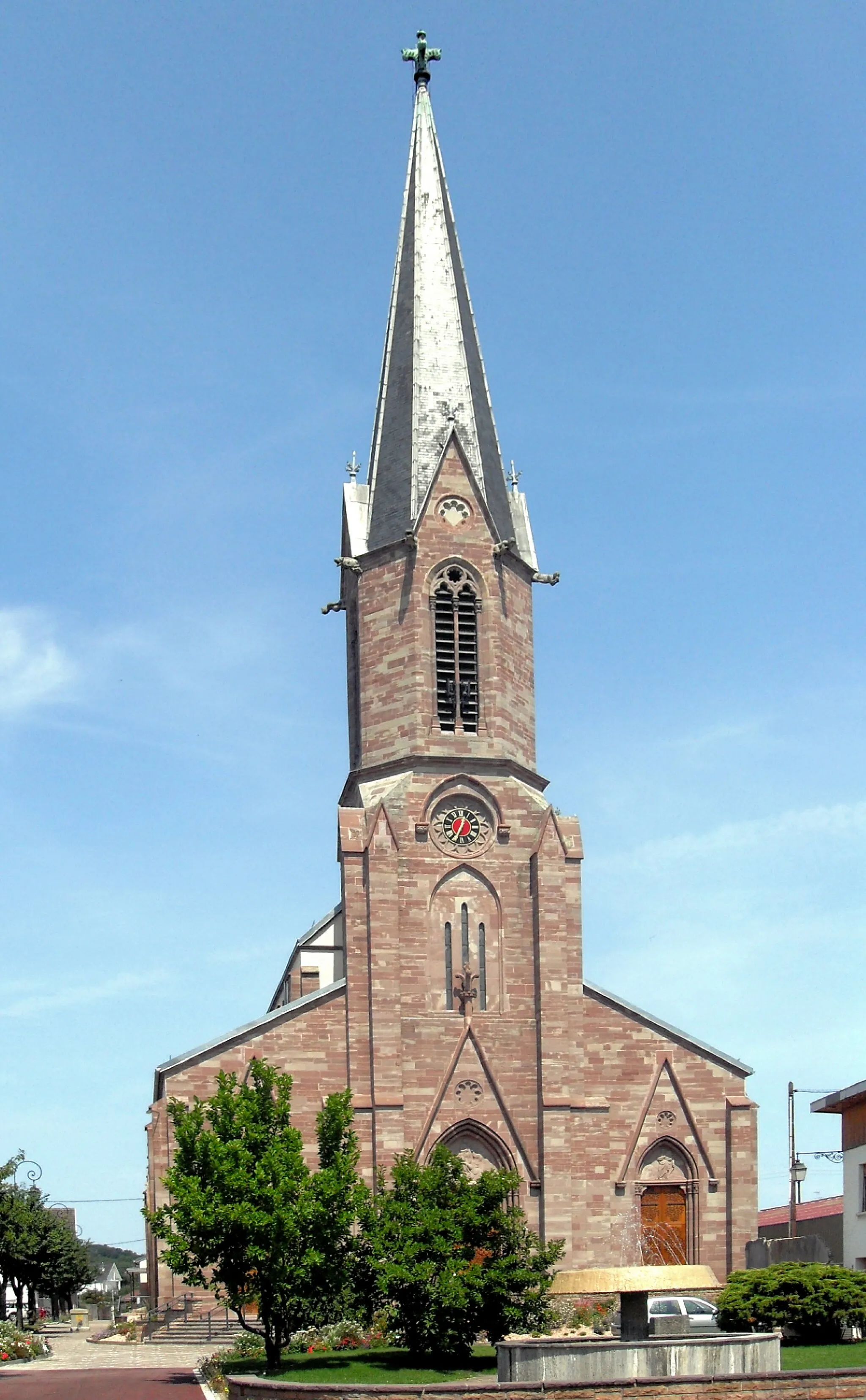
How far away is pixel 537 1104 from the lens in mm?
43469

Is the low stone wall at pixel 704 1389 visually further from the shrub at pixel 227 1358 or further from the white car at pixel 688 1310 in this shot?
the white car at pixel 688 1310

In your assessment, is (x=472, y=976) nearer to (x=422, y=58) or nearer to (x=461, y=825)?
(x=461, y=825)

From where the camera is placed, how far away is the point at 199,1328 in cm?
4106

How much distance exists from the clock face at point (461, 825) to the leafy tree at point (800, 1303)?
1709 centimetres

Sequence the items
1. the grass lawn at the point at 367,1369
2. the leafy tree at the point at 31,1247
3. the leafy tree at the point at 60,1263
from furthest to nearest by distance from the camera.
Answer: the leafy tree at the point at 60,1263 < the leafy tree at the point at 31,1247 < the grass lawn at the point at 367,1369

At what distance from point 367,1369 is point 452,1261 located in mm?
2338

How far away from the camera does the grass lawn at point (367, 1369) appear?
27.8 m

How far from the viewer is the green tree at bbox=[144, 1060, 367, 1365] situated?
30.3 meters

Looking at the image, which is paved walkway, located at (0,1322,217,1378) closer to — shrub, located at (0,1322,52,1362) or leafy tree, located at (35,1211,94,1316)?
shrub, located at (0,1322,52,1362)

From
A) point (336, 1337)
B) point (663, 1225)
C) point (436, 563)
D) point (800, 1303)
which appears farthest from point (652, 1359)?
point (436, 563)

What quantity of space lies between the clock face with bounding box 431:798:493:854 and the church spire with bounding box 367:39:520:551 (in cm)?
762

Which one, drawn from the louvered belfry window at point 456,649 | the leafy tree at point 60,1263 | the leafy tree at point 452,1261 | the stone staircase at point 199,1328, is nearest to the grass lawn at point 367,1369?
the leafy tree at point 452,1261

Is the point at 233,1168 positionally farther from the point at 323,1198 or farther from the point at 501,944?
the point at 501,944

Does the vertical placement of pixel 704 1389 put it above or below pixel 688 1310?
above
